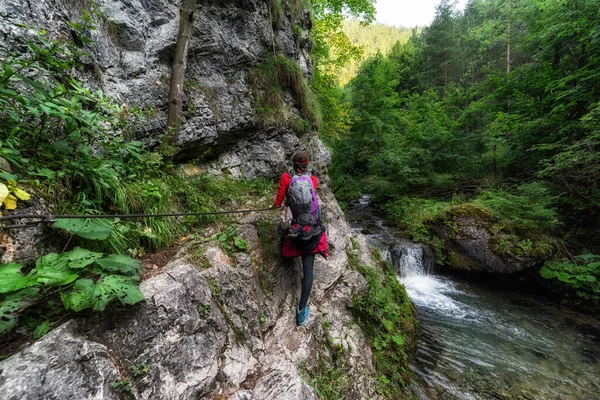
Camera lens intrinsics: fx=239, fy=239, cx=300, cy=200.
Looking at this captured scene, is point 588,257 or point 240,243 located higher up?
point 240,243

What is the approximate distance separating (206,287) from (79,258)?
1.23 meters

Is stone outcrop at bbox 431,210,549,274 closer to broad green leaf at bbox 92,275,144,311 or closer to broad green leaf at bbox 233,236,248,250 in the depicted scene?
broad green leaf at bbox 233,236,248,250

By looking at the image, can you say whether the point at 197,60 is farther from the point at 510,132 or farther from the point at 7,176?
the point at 510,132

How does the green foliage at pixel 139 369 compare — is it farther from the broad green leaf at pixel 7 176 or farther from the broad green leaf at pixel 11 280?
the broad green leaf at pixel 7 176

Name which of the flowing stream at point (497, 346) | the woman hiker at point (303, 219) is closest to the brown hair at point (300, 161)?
the woman hiker at point (303, 219)

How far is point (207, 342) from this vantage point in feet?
8.20

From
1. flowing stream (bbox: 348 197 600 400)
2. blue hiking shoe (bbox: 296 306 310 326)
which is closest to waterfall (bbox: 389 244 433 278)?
flowing stream (bbox: 348 197 600 400)

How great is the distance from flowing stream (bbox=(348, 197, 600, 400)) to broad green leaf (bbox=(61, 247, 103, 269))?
18.2 feet

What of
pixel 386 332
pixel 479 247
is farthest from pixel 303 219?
pixel 479 247

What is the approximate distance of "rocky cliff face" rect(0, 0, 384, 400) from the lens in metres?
1.83

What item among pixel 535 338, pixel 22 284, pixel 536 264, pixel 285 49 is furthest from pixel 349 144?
pixel 22 284

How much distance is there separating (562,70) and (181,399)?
16983mm

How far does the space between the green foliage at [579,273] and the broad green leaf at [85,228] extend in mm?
11767

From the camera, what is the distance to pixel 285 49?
7.88 m
